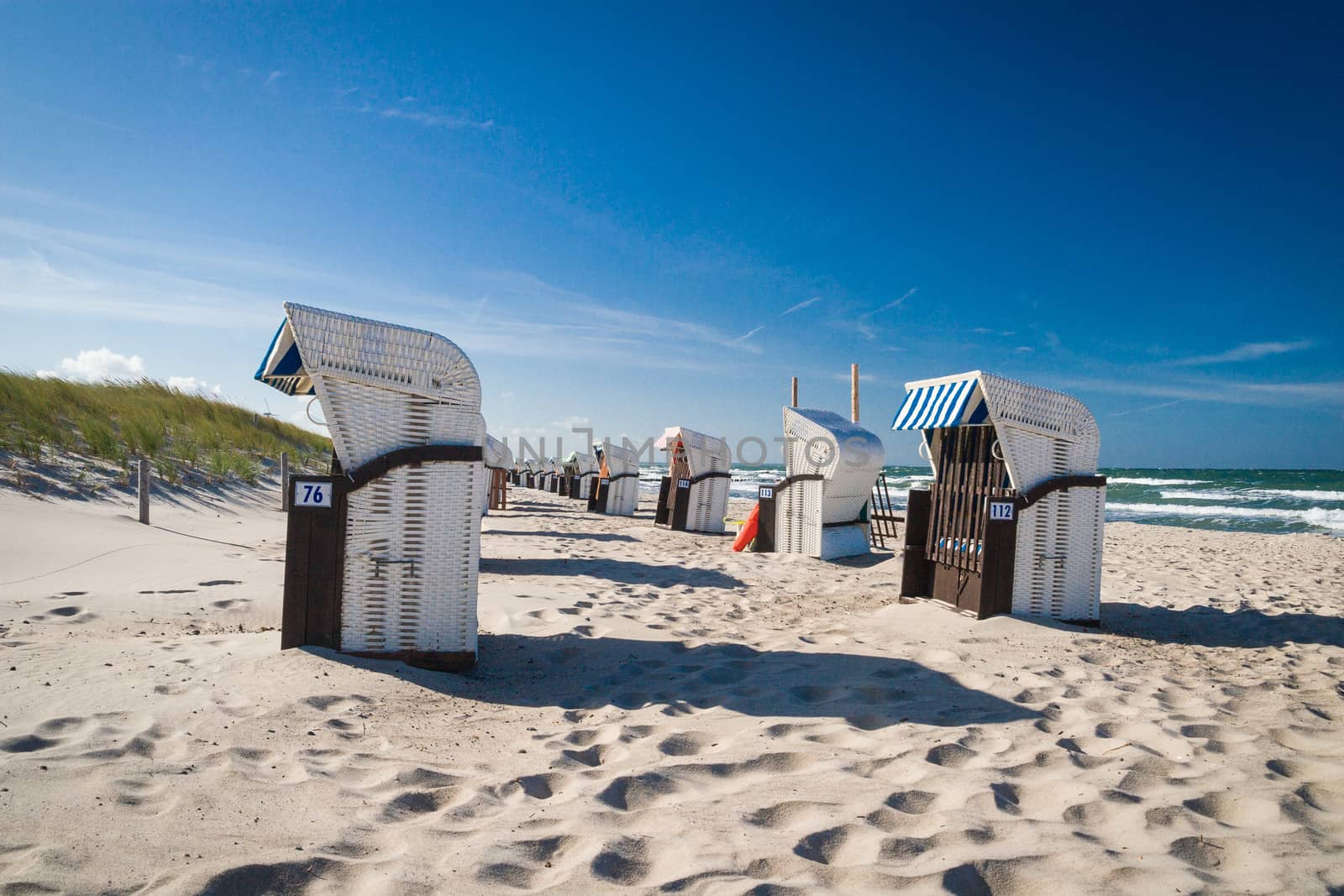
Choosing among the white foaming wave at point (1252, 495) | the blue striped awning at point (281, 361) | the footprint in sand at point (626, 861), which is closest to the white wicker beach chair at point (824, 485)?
the blue striped awning at point (281, 361)

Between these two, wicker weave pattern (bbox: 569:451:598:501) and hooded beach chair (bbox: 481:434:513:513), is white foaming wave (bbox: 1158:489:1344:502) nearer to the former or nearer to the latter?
wicker weave pattern (bbox: 569:451:598:501)

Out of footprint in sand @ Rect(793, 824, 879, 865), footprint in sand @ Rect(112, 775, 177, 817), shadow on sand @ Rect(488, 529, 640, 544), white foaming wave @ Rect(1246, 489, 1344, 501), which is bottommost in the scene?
shadow on sand @ Rect(488, 529, 640, 544)

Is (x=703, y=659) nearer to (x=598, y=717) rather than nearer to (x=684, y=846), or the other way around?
(x=598, y=717)

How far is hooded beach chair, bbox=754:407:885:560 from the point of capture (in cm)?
1180

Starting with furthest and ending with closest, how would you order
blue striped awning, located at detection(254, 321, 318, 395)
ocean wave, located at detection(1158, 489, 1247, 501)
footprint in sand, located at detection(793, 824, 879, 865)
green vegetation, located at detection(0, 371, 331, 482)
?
ocean wave, located at detection(1158, 489, 1247, 501) → green vegetation, located at detection(0, 371, 331, 482) → blue striped awning, located at detection(254, 321, 318, 395) → footprint in sand, located at detection(793, 824, 879, 865)

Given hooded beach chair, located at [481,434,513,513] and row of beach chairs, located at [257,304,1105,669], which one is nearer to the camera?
row of beach chairs, located at [257,304,1105,669]

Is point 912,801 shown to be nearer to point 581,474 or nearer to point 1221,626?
point 1221,626

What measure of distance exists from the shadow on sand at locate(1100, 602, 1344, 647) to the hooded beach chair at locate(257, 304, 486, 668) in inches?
240

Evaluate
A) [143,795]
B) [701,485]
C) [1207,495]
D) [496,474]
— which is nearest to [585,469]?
[496,474]

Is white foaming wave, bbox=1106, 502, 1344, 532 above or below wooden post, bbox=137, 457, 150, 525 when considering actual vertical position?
below

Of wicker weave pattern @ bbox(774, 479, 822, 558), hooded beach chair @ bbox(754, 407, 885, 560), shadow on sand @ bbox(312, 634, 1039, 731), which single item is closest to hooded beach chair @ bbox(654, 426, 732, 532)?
hooded beach chair @ bbox(754, 407, 885, 560)

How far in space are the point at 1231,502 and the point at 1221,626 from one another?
1335 inches

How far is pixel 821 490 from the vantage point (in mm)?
11719

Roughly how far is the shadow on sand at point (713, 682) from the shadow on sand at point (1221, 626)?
3233 mm
